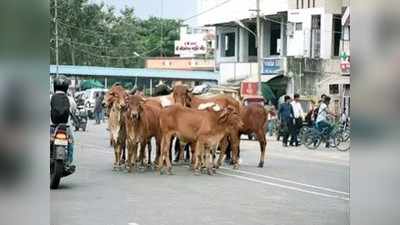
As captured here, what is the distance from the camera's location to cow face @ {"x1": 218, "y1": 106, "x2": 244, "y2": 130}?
11.6 meters

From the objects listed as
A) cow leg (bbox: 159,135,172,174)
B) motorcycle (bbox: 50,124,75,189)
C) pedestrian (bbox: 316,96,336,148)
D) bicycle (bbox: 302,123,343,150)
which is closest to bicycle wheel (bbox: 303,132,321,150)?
bicycle (bbox: 302,123,343,150)

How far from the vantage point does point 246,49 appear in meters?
37.2

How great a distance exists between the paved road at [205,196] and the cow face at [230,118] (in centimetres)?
81

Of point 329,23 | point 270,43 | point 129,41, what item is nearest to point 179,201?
point 329,23

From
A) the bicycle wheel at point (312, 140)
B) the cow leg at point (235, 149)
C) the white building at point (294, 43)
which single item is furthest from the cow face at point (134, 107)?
the white building at point (294, 43)

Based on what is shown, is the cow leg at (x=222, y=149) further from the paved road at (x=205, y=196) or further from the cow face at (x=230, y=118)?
the cow face at (x=230, y=118)

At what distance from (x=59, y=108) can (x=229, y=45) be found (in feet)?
102

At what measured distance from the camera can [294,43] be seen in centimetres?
3105

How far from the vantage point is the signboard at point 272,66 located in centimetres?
3103

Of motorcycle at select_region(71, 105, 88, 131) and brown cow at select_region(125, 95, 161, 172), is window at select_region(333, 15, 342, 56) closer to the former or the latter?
motorcycle at select_region(71, 105, 88, 131)

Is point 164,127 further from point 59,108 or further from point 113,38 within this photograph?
point 113,38

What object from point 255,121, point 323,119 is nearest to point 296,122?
point 323,119

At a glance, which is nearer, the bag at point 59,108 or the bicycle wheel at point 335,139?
the bag at point 59,108
